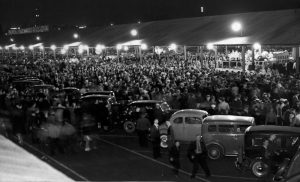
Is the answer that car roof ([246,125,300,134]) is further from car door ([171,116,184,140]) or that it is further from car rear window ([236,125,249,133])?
car door ([171,116,184,140])

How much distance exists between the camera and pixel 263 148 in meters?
12.8

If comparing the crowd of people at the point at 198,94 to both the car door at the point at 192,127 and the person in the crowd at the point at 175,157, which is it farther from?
the person in the crowd at the point at 175,157

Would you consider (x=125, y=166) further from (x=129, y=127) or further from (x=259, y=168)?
(x=129, y=127)

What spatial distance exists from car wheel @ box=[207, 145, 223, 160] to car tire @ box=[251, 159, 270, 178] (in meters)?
2.17

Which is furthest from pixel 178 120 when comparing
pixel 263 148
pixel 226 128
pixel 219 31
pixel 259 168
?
pixel 219 31

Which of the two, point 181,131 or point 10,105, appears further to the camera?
point 10,105

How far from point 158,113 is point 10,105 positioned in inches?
245

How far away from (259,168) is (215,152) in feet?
7.94

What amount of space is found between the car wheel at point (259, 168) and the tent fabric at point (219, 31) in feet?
37.2

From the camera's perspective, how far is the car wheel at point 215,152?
581 inches

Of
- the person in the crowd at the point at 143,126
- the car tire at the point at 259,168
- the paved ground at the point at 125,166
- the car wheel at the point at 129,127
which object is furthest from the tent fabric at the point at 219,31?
the car tire at the point at 259,168

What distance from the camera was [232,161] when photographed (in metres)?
14.7

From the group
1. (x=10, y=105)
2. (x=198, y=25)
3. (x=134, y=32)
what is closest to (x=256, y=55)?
(x=198, y=25)

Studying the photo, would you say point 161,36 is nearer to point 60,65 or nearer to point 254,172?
point 60,65
